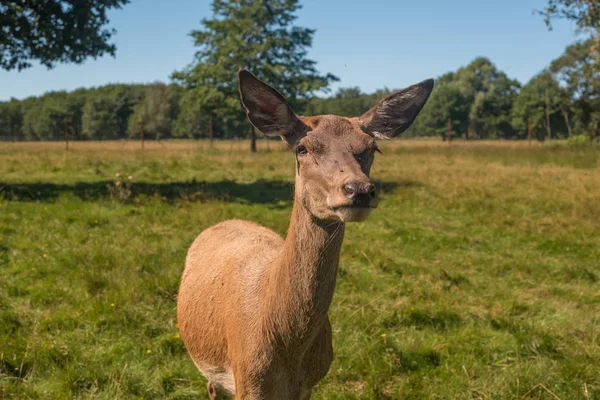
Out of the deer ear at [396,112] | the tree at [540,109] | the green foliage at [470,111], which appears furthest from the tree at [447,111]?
the deer ear at [396,112]

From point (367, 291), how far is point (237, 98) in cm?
2812

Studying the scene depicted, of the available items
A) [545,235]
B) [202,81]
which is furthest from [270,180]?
[202,81]

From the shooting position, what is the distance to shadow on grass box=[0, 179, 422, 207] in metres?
11.6

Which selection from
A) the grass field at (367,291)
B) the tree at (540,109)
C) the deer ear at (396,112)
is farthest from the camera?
the tree at (540,109)

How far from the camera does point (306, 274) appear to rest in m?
2.57

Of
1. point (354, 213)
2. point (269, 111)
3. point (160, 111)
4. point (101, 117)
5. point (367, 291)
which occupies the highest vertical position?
point (160, 111)

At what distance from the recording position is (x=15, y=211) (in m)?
9.99

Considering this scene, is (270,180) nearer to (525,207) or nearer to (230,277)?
(525,207)

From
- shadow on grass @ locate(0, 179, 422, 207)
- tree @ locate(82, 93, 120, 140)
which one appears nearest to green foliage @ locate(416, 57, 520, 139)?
tree @ locate(82, 93, 120, 140)

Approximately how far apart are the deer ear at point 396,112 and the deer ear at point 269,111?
416mm

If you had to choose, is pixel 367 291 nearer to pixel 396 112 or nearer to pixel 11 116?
pixel 396 112

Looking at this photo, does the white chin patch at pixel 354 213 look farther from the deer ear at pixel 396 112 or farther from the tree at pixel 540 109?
the tree at pixel 540 109

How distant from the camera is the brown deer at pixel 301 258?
2.39 metres

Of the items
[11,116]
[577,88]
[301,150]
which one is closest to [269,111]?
[301,150]
